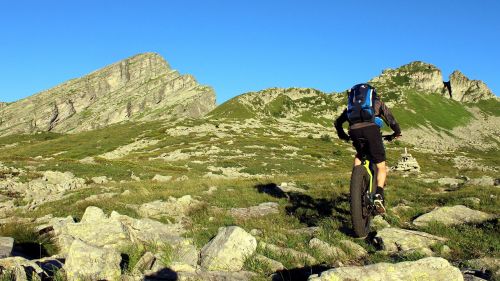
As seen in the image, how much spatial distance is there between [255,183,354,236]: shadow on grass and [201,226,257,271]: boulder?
3.31 metres

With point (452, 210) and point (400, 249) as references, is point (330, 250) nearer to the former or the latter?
point (400, 249)

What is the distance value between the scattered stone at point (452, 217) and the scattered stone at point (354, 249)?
11.3 ft

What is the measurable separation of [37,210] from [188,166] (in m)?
34.2

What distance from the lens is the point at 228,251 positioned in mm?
6727

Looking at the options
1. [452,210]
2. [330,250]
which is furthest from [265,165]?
[330,250]

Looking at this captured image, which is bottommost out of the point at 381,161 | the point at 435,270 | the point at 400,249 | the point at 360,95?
the point at 400,249

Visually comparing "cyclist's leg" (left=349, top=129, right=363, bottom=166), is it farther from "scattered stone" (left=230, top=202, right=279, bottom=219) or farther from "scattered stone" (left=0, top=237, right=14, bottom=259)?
"scattered stone" (left=0, top=237, right=14, bottom=259)

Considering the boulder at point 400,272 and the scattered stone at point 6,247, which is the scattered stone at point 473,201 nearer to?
the boulder at point 400,272

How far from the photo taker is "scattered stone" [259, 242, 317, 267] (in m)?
7.09

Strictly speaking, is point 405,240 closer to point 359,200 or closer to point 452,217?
point 359,200

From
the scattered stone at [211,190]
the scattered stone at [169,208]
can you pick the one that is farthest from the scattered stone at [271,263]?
the scattered stone at [211,190]

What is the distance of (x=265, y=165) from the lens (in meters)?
51.7

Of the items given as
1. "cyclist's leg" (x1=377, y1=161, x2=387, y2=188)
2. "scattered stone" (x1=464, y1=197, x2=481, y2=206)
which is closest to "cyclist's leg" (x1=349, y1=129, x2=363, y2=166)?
"cyclist's leg" (x1=377, y1=161, x2=387, y2=188)

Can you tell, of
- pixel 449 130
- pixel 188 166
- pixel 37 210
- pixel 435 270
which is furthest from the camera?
pixel 449 130
